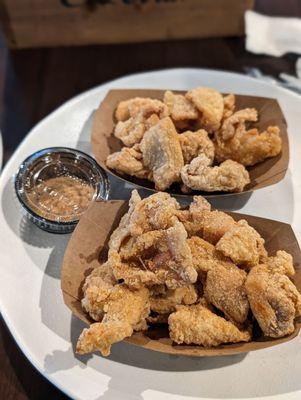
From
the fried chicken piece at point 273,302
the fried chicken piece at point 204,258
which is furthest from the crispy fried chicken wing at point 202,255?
the fried chicken piece at point 273,302

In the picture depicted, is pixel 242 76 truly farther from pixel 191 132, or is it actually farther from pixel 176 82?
pixel 191 132

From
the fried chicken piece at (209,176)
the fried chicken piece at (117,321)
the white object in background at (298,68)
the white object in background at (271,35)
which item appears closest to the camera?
the fried chicken piece at (117,321)

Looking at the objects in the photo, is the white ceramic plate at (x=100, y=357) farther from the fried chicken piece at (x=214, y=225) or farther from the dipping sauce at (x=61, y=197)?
the fried chicken piece at (x=214, y=225)

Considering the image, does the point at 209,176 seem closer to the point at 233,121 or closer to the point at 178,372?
the point at 233,121

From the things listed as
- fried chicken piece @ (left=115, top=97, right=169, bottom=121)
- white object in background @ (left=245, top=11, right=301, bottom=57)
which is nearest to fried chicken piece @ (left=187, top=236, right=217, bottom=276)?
fried chicken piece @ (left=115, top=97, right=169, bottom=121)

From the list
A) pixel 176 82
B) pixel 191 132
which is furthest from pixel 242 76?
pixel 191 132

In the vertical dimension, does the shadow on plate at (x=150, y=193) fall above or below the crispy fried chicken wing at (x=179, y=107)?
below
